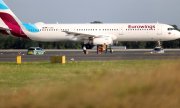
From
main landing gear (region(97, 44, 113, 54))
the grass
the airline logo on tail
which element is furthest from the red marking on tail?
A: the grass

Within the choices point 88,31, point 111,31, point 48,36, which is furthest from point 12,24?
point 111,31

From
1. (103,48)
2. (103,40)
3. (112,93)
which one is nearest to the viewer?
(112,93)

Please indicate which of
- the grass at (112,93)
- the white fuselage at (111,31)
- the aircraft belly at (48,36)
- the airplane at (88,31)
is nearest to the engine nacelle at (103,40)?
the airplane at (88,31)

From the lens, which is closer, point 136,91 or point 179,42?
point 136,91

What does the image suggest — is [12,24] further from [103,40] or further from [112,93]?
[112,93]

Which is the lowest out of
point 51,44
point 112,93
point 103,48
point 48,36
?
point 51,44

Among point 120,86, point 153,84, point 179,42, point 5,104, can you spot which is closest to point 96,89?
point 120,86

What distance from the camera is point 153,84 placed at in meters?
9.61

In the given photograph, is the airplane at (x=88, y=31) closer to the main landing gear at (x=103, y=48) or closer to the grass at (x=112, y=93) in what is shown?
the main landing gear at (x=103, y=48)

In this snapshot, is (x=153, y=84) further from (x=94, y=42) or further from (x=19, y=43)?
(x=19, y=43)

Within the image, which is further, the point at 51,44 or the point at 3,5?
the point at 51,44

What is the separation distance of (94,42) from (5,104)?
59297mm

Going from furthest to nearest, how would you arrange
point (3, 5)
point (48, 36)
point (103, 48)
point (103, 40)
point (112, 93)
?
point (3, 5)
point (48, 36)
point (103, 40)
point (103, 48)
point (112, 93)

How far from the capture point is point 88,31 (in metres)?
71.5
